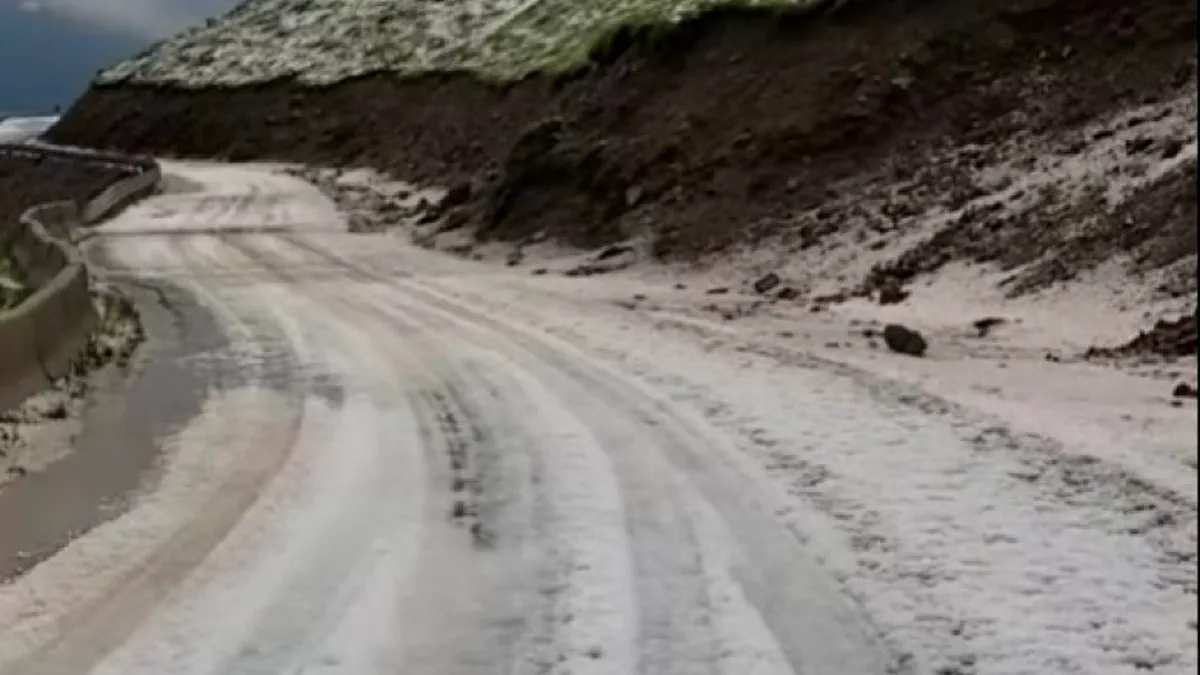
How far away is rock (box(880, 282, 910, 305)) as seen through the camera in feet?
55.0

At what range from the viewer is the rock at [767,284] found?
19.3 metres

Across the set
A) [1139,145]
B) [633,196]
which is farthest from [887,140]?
[1139,145]

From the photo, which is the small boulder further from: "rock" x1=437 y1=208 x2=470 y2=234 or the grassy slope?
the grassy slope

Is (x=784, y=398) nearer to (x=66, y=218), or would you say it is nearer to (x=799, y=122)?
(x=799, y=122)

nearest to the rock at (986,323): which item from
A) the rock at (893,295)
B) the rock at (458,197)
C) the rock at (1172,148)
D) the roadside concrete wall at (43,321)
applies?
the rock at (893,295)

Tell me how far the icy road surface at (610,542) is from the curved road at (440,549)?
0.06ft

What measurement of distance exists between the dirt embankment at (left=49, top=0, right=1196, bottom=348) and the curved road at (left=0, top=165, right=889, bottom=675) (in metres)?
6.28

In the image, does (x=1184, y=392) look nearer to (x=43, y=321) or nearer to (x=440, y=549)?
(x=440, y=549)

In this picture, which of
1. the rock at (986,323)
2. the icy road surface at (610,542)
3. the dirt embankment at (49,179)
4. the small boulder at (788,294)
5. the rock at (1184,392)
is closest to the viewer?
the icy road surface at (610,542)

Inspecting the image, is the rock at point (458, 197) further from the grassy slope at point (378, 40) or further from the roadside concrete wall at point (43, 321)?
the roadside concrete wall at point (43, 321)

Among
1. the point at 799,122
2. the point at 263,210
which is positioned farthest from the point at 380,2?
the point at 799,122

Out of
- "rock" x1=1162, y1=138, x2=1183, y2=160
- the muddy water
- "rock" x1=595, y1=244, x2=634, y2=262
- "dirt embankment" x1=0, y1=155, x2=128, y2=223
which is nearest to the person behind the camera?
the muddy water

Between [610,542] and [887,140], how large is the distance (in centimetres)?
1607

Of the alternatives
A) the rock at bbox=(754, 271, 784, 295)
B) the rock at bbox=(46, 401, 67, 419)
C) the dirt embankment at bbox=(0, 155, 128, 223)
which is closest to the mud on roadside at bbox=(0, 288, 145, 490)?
the rock at bbox=(46, 401, 67, 419)
